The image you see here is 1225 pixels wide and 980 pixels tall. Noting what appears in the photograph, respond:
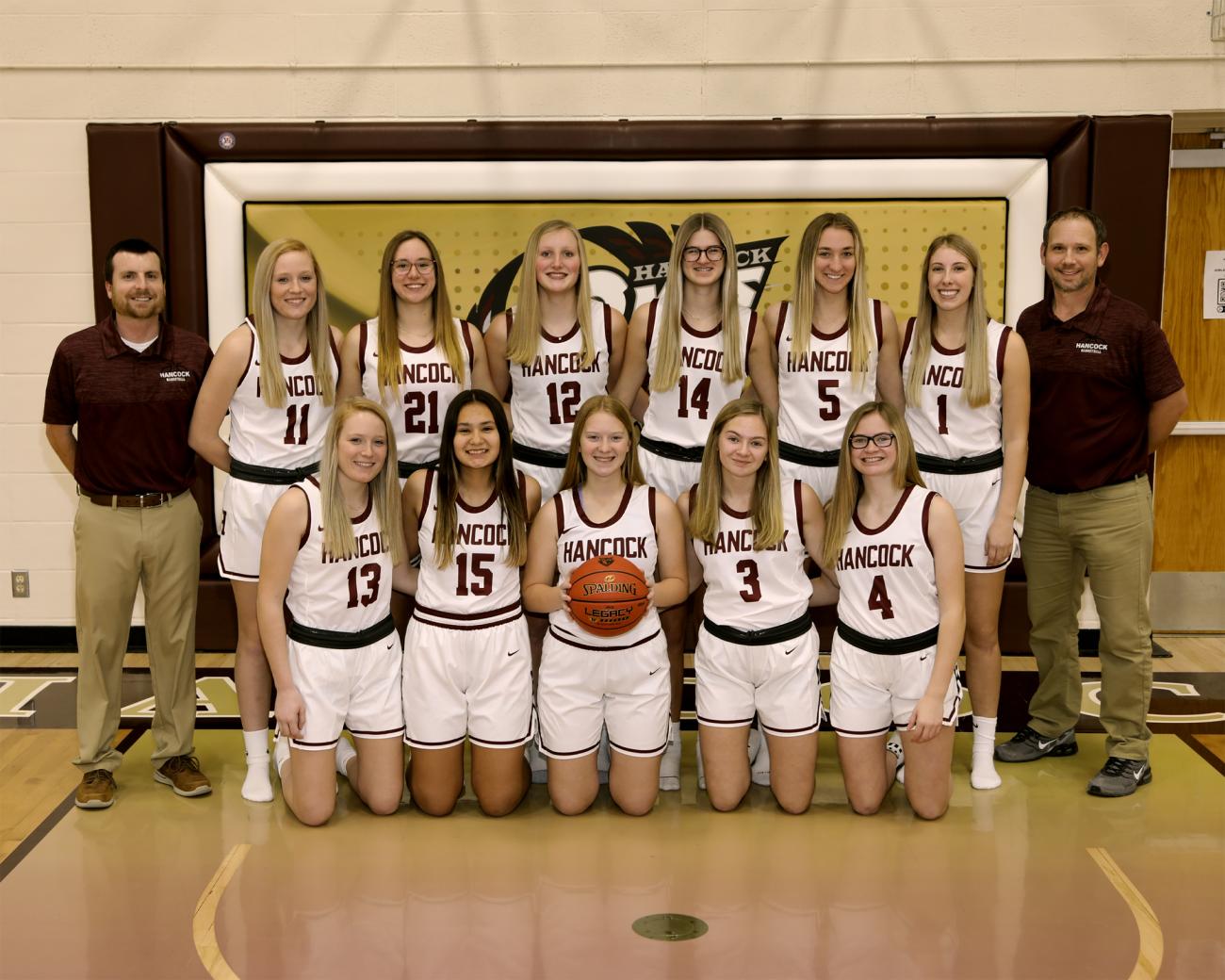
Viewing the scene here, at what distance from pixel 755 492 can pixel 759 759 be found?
935 millimetres

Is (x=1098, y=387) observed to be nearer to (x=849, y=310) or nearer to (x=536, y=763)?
(x=849, y=310)

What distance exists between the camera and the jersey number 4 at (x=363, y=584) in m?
3.78

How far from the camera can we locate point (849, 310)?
161 inches

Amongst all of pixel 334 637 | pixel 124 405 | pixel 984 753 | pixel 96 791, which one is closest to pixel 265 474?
pixel 124 405

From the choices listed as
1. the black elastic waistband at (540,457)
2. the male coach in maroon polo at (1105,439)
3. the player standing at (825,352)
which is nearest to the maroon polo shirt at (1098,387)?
the male coach in maroon polo at (1105,439)

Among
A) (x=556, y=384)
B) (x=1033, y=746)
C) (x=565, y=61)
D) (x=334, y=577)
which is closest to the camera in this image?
(x=334, y=577)

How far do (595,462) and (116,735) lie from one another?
2181 mm

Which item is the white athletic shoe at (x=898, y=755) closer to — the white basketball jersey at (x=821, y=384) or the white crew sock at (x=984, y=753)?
the white crew sock at (x=984, y=753)

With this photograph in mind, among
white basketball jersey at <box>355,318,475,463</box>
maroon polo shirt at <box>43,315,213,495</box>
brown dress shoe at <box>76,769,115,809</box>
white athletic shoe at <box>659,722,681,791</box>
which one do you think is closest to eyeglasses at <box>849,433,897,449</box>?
white athletic shoe at <box>659,722,681,791</box>

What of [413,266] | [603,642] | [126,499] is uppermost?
[413,266]

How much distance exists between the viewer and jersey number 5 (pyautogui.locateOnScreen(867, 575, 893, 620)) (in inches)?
149

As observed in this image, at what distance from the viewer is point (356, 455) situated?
3.68m

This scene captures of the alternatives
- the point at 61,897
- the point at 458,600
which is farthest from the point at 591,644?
the point at 61,897

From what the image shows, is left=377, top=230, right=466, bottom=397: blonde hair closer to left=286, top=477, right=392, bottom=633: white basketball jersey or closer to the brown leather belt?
left=286, top=477, right=392, bottom=633: white basketball jersey
